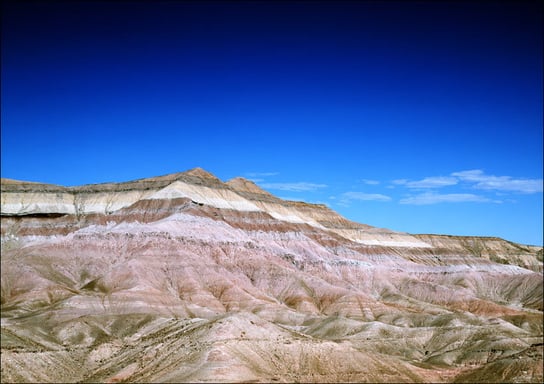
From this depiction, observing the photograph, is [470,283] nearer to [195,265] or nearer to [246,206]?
[246,206]

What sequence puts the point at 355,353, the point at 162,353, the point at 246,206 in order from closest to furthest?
1. the point at 162,353
2. the point at 355,353
3. the point at 246,206

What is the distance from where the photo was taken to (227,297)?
4688 inches

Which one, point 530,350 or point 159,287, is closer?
point 530,350

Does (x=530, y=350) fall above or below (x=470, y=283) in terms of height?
below

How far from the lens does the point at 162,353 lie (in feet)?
202

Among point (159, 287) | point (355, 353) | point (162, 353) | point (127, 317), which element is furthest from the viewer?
point (159, 287)

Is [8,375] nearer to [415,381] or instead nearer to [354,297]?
[415,381]

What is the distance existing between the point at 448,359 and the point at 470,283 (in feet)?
337

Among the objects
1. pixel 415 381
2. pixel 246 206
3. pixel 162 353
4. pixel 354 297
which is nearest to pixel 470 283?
pixel 354 297

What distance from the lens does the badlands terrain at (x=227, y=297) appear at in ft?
201

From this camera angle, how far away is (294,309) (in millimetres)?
123750

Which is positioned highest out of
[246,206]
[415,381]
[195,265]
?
[246,206]

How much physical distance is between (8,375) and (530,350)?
207 feet

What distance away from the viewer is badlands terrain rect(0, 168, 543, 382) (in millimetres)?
61375
